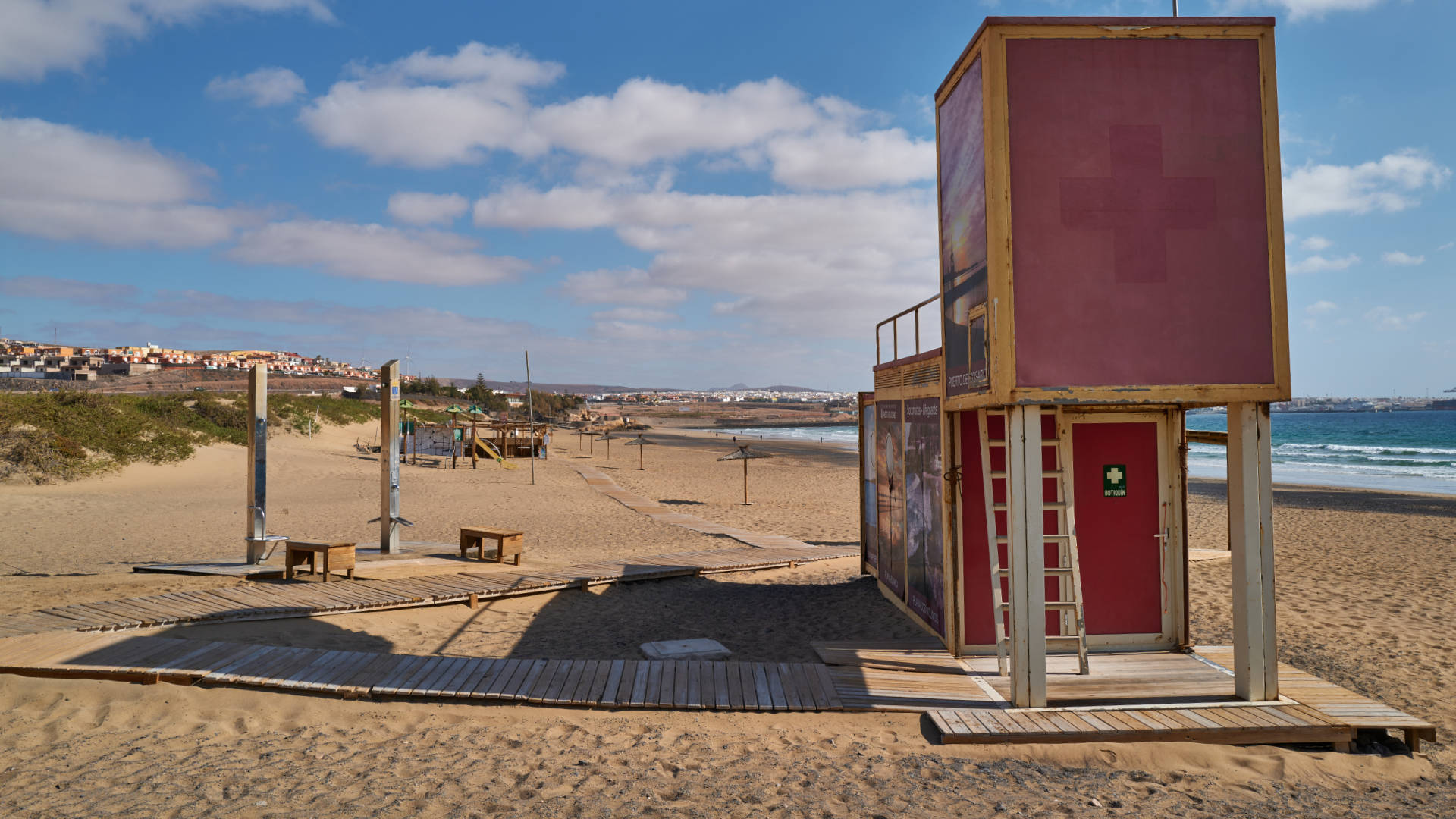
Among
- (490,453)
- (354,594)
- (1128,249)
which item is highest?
(1128,249)

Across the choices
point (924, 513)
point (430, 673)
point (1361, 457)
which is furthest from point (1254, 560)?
point (1361, 457)

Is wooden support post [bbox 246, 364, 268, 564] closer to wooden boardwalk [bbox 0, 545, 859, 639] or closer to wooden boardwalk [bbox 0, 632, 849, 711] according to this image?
wooden boardwalk [bbox 0, 545, 859, 639]

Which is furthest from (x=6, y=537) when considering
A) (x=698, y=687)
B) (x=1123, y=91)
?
(x=1123, y=91)

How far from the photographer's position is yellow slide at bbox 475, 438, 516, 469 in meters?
29.9

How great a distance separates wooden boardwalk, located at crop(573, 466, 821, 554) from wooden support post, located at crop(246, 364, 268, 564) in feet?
22.8

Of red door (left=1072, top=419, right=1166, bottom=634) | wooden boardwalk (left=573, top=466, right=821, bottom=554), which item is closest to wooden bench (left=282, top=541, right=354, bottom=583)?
wooden boardwalk (left=573, top=466, right=821, bottom=554)

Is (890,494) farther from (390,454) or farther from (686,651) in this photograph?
(390,454)

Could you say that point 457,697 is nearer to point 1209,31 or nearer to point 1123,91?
point 1123,91

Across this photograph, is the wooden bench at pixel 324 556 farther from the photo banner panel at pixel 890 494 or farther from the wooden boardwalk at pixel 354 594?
the photo banner panel at pixel 890 494

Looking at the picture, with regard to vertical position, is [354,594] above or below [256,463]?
below

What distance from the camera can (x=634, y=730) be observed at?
5090 mm

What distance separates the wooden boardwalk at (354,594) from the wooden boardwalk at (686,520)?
4.87ft

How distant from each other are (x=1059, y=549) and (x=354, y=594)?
6965 mm

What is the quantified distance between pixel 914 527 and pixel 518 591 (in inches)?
175
